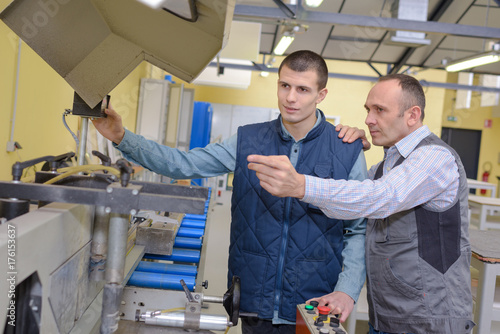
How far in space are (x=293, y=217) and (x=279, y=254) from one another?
0.41ft

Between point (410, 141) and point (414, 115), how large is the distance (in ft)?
0.33

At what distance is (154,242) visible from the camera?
4.86ft

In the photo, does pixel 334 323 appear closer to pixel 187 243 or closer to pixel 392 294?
pixel 392 294

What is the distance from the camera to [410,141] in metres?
1.29

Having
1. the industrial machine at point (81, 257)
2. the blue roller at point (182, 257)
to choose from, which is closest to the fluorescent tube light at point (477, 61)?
the blue roller at point (182, 257)

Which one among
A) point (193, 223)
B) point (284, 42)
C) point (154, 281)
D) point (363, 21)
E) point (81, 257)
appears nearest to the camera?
point (81, 257)

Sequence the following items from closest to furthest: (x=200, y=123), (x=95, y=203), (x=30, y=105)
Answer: (x=95, y=203) → (x=30, y=105) → (x=200, y=123)

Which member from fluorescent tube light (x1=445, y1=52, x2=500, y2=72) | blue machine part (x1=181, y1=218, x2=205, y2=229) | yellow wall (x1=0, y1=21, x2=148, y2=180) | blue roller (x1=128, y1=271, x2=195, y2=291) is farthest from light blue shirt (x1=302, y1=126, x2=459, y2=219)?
fluorescent tube light (x1=445, y1=52, x2=500, y2=72)

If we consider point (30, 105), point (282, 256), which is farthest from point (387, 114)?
point (30, 105)

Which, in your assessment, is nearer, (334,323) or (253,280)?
(334,323)

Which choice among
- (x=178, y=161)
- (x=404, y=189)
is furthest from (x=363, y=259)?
(x=178, y=161)

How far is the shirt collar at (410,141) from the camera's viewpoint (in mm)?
1281

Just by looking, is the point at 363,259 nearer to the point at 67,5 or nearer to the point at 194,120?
the point at 67,5

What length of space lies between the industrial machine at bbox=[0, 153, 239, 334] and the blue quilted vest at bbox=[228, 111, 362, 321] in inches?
13.6
